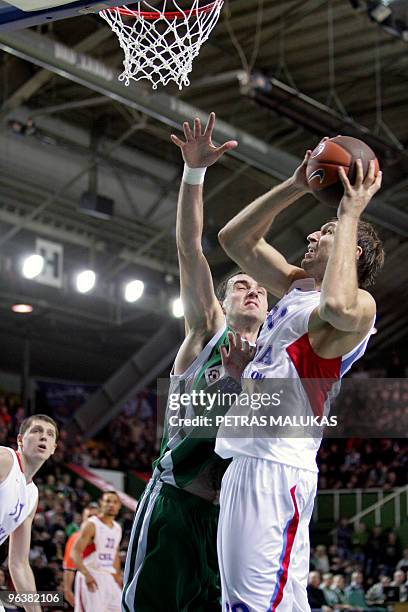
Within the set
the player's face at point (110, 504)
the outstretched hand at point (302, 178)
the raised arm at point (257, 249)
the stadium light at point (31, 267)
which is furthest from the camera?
the stadium light at point (31, 267)

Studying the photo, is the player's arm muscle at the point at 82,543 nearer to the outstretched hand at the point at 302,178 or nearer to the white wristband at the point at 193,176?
the white wristband at the point at 193,176

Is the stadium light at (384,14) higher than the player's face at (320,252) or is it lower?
higher

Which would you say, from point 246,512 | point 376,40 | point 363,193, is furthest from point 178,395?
point 376,40

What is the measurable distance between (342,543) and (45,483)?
18.1 ft

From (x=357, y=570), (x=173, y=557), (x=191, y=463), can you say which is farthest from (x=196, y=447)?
(x=357, y=570)

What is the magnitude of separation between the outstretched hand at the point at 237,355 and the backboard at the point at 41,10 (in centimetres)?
160

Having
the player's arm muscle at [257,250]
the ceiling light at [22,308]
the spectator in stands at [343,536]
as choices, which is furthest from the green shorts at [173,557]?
the spectator in stands at [343,536]

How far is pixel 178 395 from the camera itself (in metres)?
4.39

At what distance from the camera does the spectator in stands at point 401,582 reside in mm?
12325

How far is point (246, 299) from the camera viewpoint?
4.37 metres

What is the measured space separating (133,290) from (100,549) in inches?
256

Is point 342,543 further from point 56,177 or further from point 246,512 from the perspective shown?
point 246,512

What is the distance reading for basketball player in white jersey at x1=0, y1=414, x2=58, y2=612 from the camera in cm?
534

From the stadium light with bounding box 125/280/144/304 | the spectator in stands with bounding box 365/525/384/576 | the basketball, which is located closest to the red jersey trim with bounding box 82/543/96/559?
the stadium light with bounding box 125/280/144/304
